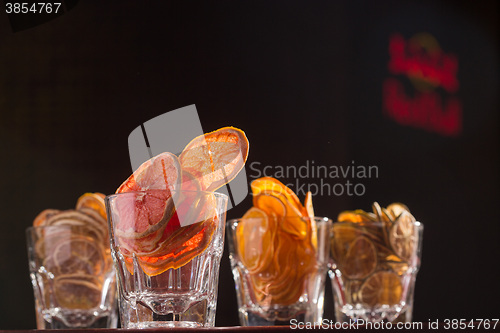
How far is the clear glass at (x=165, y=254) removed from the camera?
0.41 meters

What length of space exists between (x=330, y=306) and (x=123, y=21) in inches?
25.3

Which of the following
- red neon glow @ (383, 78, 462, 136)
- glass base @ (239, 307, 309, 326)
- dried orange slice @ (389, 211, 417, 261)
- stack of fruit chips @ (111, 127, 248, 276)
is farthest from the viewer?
red neon glow @ (383, 78, 462, 136)

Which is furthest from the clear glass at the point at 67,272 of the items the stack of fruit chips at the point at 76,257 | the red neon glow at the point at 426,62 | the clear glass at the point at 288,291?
the red neon glow at the point at 426,62

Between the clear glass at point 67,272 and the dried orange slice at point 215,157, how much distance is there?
267mm

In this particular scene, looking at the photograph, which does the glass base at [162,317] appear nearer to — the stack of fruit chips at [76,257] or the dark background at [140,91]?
the stack of fruit chips at [76,257]

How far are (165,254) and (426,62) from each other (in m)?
1.34

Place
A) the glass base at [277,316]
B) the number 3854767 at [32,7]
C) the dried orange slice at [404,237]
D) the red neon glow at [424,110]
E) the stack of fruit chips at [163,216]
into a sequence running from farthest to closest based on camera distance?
the red neon glow at [424,110] < the number 3854767 at [32,7] < the dried orange slice at [404,237] < the glass base at [277,316] < the stack of fruit chips at [163,216]

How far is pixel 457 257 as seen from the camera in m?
1.56

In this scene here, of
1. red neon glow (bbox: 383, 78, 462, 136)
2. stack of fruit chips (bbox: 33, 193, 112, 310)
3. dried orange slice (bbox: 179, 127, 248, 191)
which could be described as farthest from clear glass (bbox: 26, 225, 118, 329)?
red neon glow (bbox: 383, 78, 462, 136)

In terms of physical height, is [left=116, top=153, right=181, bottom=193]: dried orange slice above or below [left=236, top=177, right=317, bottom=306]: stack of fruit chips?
above

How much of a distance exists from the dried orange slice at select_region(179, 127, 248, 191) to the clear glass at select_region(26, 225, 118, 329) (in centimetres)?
27

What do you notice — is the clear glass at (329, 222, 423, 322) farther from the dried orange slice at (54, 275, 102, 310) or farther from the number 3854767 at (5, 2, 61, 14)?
the number 3854767 at (5, 2, 61, 14)

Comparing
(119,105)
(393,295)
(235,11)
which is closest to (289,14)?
(235,11)

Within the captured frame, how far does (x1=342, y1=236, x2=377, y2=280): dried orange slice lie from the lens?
2.28ft
